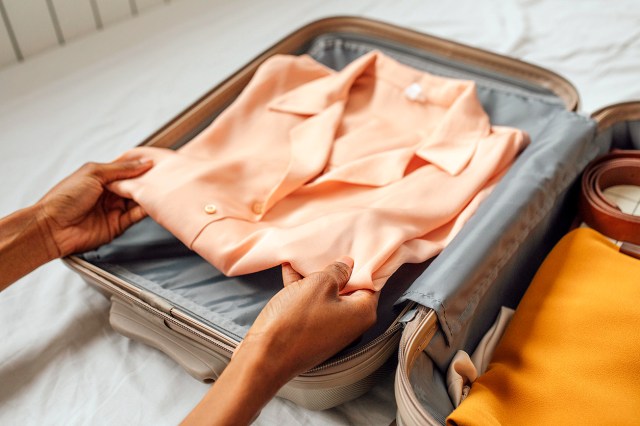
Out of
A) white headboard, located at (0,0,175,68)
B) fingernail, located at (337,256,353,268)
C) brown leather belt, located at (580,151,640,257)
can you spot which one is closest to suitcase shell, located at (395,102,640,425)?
fingernail, located at (337,256,353,268)

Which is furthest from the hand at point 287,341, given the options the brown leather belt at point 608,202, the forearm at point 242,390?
the brown leather belt at point 608,202

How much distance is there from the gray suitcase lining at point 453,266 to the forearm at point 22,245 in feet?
0.23

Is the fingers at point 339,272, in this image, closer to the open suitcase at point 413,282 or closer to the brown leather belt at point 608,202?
the open suitcase at point 413,282

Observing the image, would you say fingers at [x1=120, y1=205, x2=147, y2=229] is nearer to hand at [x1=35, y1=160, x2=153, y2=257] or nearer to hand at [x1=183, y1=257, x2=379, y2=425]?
hand at [x1=35, y1=160, x2=153, y2=257]

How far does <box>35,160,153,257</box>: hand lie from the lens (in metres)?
0.88

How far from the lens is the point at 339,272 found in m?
0.75

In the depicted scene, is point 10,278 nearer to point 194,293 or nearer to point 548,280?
point 194,293

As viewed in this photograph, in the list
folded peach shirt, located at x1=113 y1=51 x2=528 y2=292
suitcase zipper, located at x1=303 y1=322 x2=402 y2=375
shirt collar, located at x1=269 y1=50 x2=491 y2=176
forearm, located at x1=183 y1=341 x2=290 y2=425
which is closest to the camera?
forearm, located at x1=183 y1=341 x2=290 y2=425

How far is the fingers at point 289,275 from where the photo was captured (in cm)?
79

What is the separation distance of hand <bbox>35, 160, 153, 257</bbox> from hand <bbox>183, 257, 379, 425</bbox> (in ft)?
Answer: 1.15

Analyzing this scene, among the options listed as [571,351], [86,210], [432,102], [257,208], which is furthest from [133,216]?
[571,351]

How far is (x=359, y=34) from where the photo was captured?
1.31 metres

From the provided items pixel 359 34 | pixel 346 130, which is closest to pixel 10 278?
pixel 346 130

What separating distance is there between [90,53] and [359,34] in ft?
2.00
